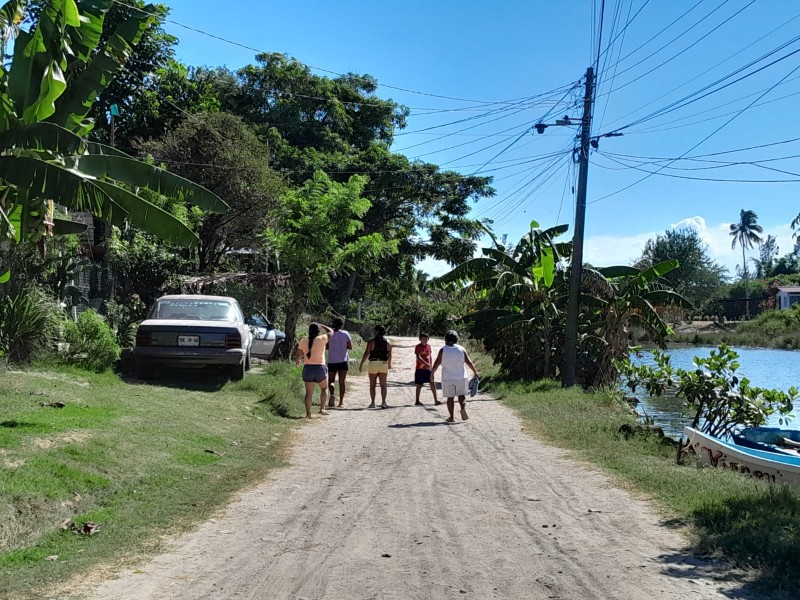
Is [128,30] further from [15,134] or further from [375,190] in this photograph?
[375,190]

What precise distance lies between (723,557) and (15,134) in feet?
27.3

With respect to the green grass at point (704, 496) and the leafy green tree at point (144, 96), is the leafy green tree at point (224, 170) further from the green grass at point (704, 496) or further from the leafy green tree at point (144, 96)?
the green grass at point (704, 496)

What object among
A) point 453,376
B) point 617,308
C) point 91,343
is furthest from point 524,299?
point 91,343

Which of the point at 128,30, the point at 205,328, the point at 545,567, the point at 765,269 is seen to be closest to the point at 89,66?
the point at 128,30

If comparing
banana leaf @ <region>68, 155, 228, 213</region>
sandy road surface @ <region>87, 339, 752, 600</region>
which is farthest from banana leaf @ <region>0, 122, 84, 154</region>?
sandy road surface @ <region>87, 339, 752, 600</region>

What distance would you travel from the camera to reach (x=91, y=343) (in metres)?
14.0

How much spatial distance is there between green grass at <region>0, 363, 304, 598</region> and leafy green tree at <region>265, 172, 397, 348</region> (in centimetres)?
701

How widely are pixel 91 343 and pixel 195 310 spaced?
2.11 m

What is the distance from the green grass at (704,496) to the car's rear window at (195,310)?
636 cm

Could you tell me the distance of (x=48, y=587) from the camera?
471 cm

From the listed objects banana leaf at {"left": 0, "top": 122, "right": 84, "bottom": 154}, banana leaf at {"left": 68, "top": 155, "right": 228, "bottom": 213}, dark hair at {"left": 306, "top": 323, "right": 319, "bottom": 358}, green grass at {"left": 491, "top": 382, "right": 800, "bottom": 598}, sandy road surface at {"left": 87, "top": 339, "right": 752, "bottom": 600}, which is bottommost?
sandy road surface at {"left": 87, "top": 339, "right": 752, "bottom": 600}

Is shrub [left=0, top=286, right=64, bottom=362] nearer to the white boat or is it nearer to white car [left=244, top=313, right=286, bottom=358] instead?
white car [left=244, top=313, right=286, bottom=358]

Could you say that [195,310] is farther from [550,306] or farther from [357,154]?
[357,154]

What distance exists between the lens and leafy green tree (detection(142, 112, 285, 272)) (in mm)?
26594
